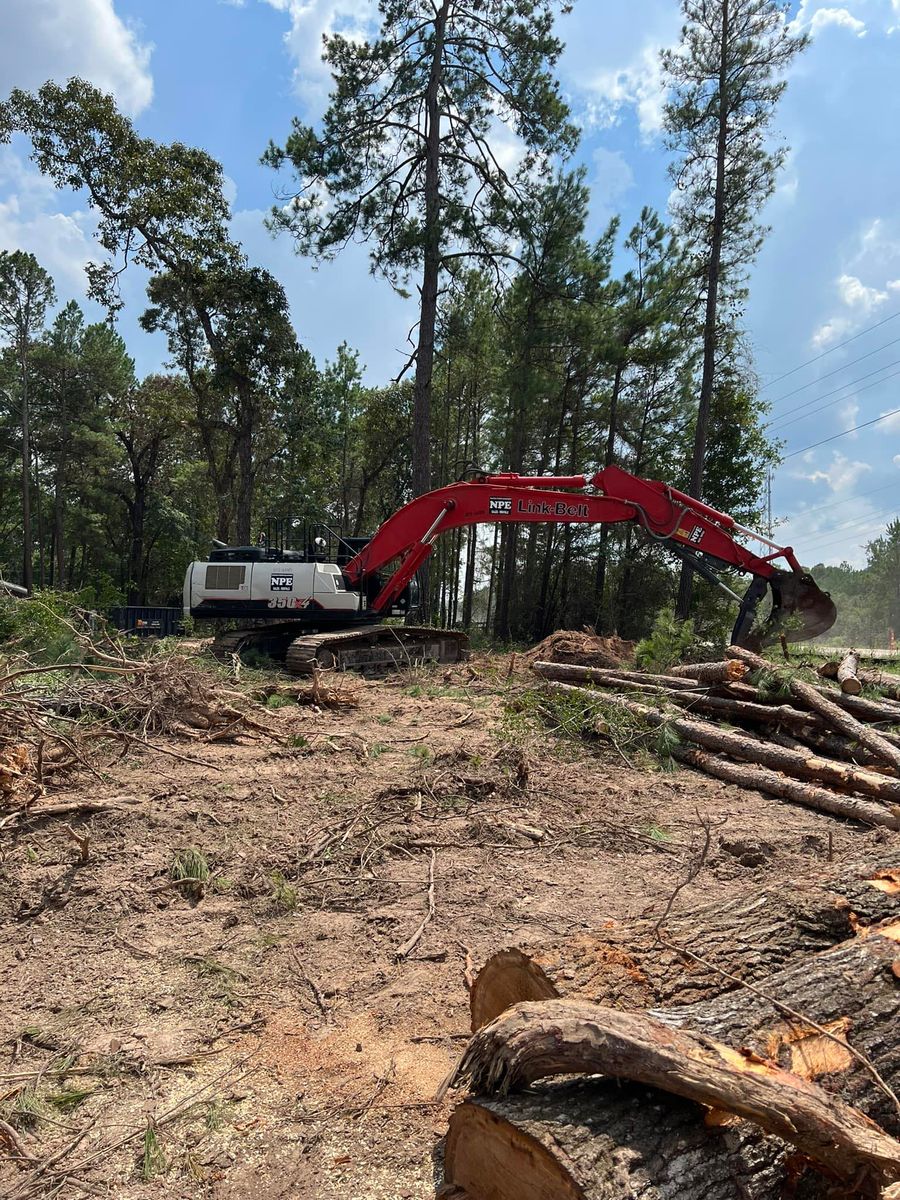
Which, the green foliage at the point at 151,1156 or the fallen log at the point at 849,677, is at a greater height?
the fallen log at the point at 849,677

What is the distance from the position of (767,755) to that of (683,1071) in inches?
234

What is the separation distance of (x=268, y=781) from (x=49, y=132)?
73.9 feet

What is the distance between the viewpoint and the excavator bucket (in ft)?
36.4

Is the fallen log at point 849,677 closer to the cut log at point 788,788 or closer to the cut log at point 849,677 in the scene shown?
the cut log at point 849,677

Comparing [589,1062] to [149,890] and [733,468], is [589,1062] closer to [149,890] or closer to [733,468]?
[149,890]

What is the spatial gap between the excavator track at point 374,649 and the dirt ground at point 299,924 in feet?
12.6

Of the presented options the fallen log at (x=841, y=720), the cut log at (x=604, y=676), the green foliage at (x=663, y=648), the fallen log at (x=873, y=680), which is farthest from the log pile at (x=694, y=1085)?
the green foliage at (x=663, y=648)

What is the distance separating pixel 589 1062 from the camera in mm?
1786

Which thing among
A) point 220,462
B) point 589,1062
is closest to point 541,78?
point 589,1062

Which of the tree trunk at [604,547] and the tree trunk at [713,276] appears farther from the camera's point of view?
the tree trunk at [604,547]

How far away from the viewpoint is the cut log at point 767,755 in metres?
6.13

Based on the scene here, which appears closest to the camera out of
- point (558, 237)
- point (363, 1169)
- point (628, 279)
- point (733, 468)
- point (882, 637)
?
point (363, 1169)

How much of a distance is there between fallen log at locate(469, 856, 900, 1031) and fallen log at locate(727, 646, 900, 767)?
14.1 ft

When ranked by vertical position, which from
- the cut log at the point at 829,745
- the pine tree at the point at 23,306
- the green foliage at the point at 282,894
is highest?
the pine tree at the point at 23,306
